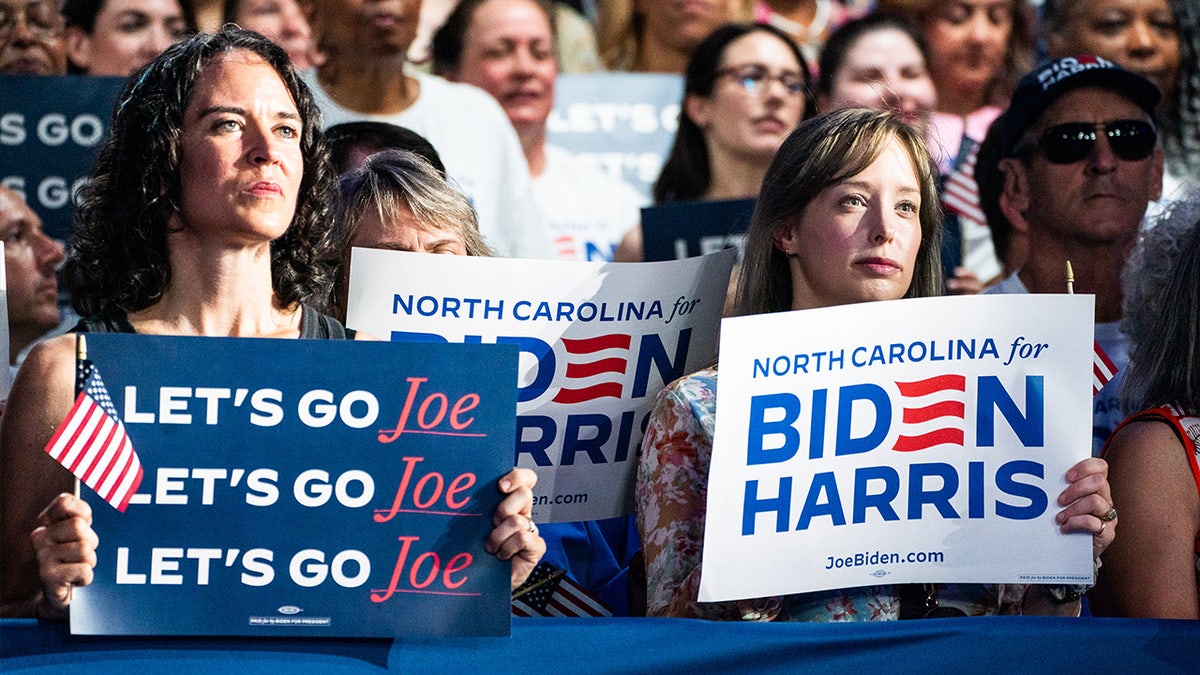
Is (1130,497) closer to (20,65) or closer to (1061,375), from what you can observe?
(1061,375)

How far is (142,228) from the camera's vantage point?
10.1 ft

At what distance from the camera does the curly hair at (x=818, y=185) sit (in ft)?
10.9

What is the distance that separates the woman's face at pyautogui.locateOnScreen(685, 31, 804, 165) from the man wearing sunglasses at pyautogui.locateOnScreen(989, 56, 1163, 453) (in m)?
1.75

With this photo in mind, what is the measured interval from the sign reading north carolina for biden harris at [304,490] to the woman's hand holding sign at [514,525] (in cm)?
2

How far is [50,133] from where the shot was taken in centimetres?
539

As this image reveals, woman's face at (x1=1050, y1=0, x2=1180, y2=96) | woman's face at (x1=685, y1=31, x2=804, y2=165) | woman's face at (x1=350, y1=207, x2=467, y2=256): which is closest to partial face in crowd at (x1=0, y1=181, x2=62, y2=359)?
woman's face at (x1=350, y1=207, x2=467, y2=256)

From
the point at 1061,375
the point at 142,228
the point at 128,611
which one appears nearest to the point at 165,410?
the point at 128,611

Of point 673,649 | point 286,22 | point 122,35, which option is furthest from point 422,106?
point 673,649

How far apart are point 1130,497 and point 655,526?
89 cm

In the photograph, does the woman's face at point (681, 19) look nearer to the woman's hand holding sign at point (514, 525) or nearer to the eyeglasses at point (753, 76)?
the eyeglasses at point (753, 76)

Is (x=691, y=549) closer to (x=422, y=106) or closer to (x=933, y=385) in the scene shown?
(x=933, y=385)

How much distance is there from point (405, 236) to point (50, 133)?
221 cm

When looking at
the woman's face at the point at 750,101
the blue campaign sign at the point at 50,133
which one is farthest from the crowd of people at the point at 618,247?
the woman's face at the point at 750,101

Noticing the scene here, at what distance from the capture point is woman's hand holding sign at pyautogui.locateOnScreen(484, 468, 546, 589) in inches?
104
